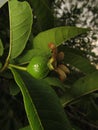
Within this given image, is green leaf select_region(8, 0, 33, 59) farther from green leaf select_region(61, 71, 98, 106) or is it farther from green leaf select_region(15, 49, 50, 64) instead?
green leaf select_region(61, 71, 98, 106)

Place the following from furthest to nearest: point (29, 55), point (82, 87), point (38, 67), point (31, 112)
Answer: point (82, 87)
point (29, 55)
point (38, 67)
point (31, 112)

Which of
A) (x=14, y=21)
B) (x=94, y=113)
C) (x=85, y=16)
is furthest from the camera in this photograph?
(x=85, y=16)

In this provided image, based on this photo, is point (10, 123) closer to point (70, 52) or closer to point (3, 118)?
point (3, 118)

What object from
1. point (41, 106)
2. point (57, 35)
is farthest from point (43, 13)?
point (41, 106)

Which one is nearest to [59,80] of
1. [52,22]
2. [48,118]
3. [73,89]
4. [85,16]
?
[73,89]

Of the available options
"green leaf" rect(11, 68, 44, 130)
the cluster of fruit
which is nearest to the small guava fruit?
the cluster of fruit

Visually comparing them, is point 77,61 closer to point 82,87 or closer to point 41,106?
point 82,87
